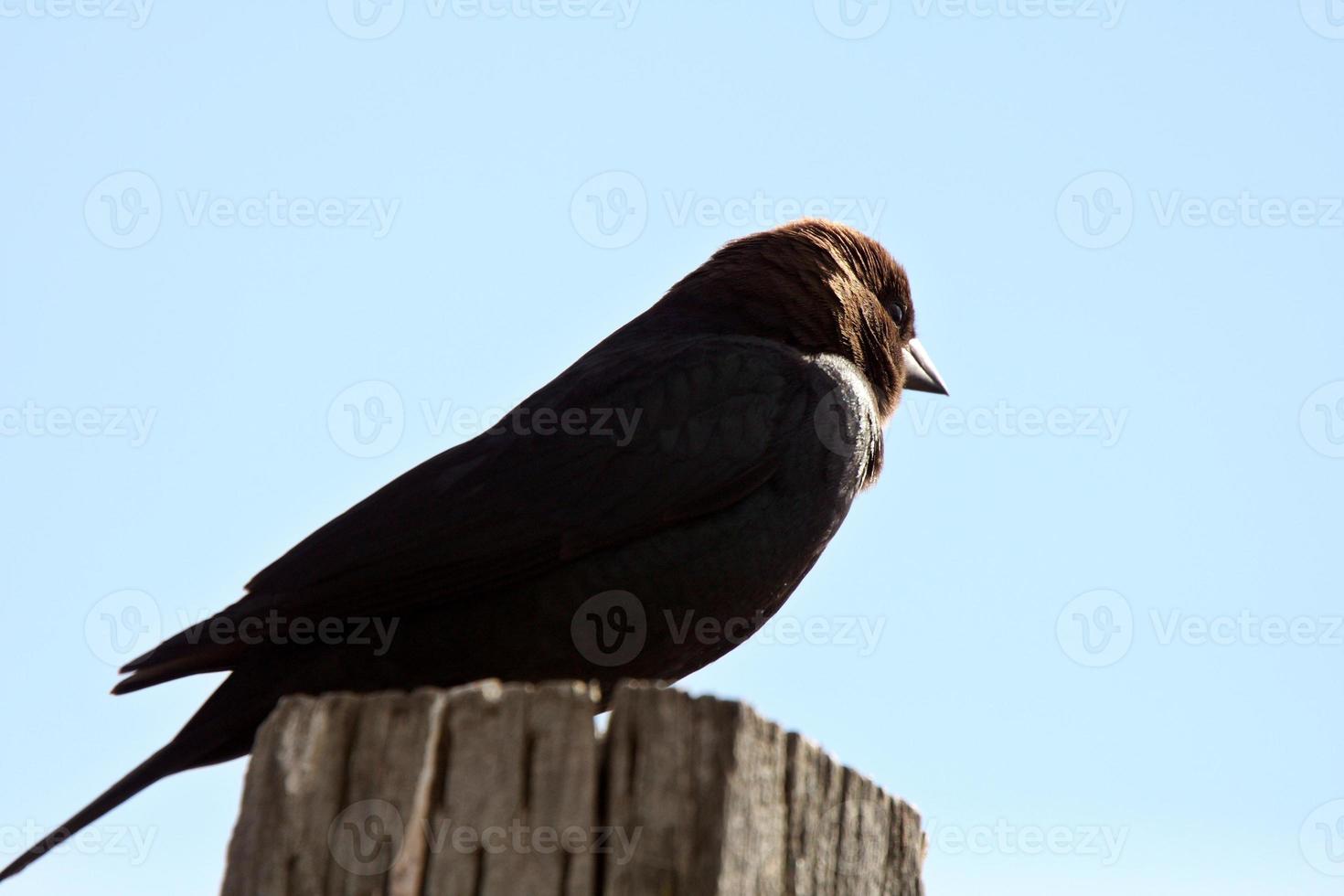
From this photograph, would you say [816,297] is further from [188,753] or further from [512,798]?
[512,798]

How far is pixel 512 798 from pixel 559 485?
7.48 feet

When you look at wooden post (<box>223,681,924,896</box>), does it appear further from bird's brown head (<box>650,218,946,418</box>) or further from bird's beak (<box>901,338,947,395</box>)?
bird's beak (<box>901,338,947,395</box>)

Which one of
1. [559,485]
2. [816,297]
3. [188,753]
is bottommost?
[188,753]

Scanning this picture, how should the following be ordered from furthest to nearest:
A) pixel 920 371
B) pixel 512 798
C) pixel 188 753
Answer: pixel 920 371
pixel 188 753
pixel 512 798

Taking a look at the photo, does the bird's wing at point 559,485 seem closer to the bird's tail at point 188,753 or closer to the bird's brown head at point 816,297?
the bird's tail at point 188,753

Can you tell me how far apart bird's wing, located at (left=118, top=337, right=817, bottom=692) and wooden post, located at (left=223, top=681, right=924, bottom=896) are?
184 cm

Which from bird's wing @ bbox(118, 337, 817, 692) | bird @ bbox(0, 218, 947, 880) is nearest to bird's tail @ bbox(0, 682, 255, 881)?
bird @ bbox(0, 218, 947, 880)

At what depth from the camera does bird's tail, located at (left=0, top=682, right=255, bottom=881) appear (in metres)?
3.50

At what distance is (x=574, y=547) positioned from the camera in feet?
13.3

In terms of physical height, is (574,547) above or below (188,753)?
above

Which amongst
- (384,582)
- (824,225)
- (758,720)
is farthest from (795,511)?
(758,720)

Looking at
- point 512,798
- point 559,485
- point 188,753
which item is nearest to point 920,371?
point 559,485

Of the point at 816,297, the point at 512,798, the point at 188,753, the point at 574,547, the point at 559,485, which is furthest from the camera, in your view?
the point at 816,297

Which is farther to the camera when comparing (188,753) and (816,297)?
(816,297)
